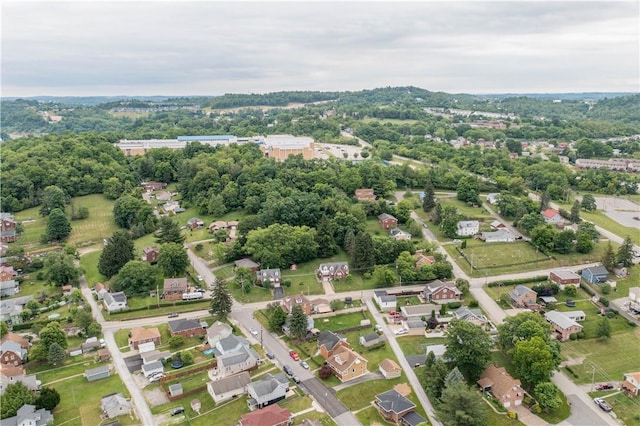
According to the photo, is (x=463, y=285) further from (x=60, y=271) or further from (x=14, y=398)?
(x=60, y=271)

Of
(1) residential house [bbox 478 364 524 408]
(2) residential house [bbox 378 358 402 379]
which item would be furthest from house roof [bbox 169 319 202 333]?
(1) residential house [bbox 478 364 524 408]

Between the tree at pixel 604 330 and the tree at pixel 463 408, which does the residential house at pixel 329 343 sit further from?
the tree at pixel 604 330

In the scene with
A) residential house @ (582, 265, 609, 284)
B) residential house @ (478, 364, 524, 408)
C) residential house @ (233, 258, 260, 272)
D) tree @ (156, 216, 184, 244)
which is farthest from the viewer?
tree @ (156, 216, 184, 244)

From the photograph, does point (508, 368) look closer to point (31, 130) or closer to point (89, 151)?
point (89, 151)

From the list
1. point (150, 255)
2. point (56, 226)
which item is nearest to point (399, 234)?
point (150, 255)

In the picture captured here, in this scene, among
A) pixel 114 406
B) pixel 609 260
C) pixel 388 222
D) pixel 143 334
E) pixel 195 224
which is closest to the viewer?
pixel 114 406

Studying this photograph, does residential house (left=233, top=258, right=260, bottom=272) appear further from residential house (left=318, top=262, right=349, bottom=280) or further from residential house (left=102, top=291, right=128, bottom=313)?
residential house (left=102, top=291, right=128, bottom=313)
